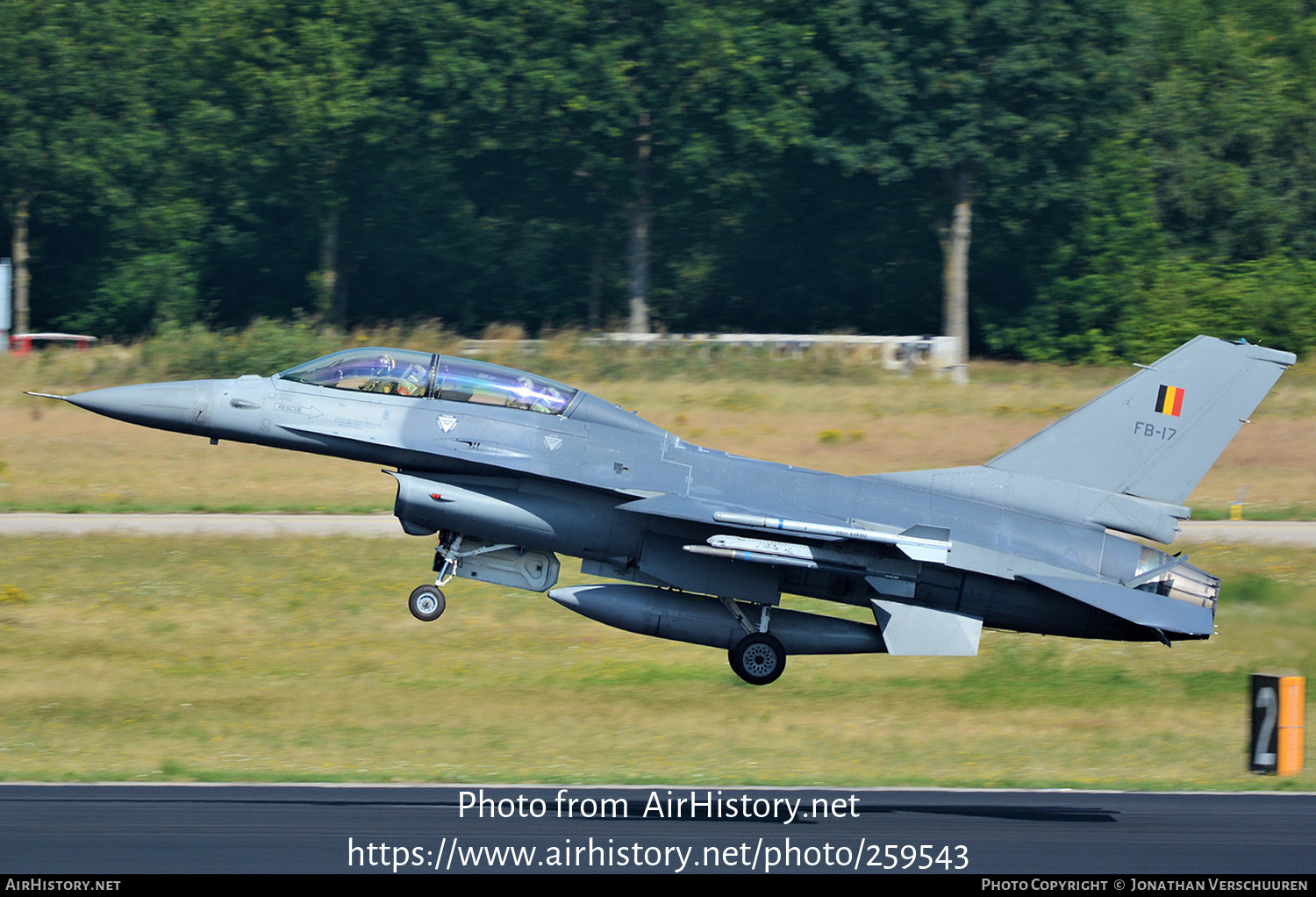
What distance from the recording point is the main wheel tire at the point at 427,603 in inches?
689

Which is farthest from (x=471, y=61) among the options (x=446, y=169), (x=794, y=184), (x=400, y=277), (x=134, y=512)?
(x=134, y=512)

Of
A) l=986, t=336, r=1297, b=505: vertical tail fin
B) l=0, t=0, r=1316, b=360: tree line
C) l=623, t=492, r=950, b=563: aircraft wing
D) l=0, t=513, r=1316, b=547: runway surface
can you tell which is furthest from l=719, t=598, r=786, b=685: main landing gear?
l=0, t=0, r=1316, b=360: tree line

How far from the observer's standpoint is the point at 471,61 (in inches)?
2178

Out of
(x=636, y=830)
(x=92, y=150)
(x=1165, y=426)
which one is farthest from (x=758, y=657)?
(x=92, y=150)

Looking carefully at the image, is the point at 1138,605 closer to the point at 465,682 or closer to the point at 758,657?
the point at 758,657

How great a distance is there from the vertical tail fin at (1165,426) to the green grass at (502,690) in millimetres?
3532

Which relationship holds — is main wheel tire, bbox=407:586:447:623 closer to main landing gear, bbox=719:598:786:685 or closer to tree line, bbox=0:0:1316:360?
main landing gear, bbox=719:598:786:685

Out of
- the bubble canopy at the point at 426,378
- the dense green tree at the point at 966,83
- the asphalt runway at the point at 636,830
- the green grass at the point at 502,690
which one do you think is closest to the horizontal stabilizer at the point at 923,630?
the asphalt runway at the point at 636,830

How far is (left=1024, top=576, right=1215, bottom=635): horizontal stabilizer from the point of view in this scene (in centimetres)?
1786

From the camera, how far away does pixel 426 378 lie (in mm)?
18094

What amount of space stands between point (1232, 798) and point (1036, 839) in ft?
13.8

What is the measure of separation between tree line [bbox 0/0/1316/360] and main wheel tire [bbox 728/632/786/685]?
37377 mm

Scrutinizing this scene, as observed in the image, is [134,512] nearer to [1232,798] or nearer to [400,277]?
[1232,798]

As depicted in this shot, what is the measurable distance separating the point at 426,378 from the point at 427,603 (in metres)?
2.78
